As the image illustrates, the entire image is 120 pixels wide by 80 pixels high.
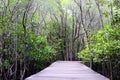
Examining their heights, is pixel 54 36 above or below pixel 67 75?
above

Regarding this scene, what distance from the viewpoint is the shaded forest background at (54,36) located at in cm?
905

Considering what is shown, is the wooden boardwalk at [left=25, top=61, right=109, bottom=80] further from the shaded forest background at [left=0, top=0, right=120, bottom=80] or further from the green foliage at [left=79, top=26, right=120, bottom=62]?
the shaded forest background at [left=0, top=0, right=120, bottom=80]

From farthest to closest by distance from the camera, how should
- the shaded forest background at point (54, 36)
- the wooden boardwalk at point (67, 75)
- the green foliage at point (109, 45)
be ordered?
the shaded forest background at point (54, 36) < the green foliage at point (109, 45) < the wooden boardwalk at point (67, 75)

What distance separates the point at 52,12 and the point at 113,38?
1353 centimetres

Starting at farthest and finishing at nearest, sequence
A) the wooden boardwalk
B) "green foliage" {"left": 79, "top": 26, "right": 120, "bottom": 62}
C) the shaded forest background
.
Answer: the shaded forest background
"green foliage" {"left": 79, "top": 26, "right": 120, "bottom": 62}
the wooden boardwalk

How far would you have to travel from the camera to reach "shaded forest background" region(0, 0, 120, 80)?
356 inches

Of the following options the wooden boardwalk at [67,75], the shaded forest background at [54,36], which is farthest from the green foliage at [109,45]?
the wooden boardwalk at [67,75]

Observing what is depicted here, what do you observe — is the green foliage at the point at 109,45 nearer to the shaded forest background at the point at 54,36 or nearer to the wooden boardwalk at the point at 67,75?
the shaded forest background at the point at 54,36

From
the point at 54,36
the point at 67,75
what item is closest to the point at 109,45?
the point at 67,75

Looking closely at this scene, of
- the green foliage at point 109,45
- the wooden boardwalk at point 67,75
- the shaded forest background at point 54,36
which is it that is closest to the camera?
the wooden boardwalk at point 67,75

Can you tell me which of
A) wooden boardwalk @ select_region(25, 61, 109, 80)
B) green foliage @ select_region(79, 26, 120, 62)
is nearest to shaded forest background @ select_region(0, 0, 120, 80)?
green foliage @ select_region(79, 26, 120, 62)

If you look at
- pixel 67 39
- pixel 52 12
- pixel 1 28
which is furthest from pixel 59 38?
pixel 1 28

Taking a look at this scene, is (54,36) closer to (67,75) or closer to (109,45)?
(109,45)

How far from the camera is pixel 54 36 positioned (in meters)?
22.3
